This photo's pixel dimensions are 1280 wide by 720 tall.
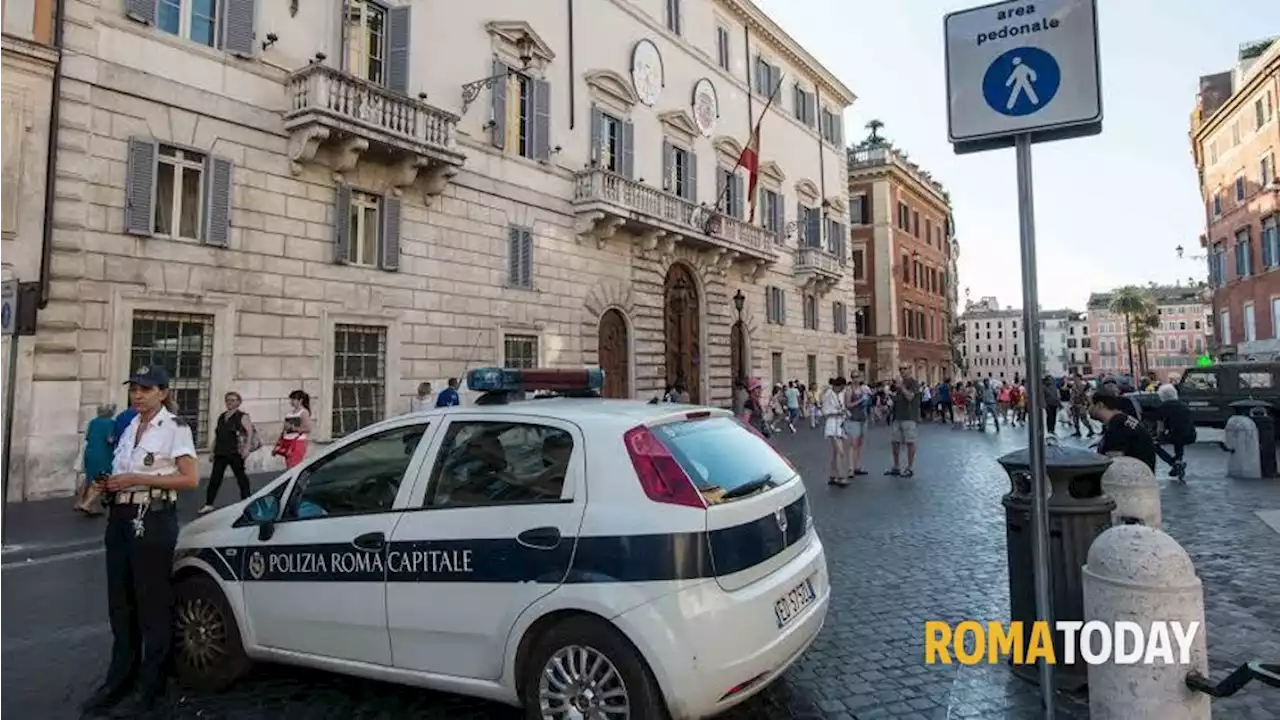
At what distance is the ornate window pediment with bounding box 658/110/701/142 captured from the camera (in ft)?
79.9

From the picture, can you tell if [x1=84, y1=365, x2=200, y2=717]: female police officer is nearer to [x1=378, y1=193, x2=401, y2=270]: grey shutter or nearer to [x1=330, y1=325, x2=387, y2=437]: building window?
[x1=330, y1=325, x2=387, y2=437]: building window

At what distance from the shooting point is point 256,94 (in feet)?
43.6

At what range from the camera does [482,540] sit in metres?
3.38

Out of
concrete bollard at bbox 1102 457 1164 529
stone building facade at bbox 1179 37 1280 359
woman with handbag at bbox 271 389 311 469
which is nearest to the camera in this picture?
concrete bollard at bbox 1102 457 1164 529

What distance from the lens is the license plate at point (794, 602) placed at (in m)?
3.37

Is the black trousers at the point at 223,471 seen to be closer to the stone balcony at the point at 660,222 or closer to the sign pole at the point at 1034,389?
the sign pole at the point at 1034,389

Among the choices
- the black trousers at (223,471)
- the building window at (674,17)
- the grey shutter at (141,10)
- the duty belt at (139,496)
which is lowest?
the black trousers at (223,471)

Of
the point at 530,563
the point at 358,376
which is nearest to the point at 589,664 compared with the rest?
the point at 530,563

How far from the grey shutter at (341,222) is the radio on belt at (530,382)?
441 inches

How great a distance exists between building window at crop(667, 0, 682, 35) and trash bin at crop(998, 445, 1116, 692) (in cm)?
2387

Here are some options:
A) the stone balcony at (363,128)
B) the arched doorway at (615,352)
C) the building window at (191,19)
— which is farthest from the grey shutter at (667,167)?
the building window at (191,19)

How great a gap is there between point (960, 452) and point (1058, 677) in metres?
14.0

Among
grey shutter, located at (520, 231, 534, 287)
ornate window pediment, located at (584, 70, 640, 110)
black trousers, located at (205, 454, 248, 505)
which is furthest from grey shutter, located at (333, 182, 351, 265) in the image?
ornate window pediment, located at (584, 70, 640, 110)

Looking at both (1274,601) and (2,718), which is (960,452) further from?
(2,718)
